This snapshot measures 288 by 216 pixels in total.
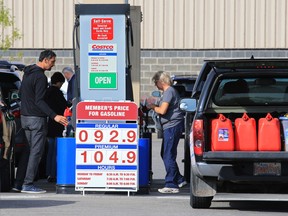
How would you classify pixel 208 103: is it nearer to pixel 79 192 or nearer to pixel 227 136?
pixel 227 136

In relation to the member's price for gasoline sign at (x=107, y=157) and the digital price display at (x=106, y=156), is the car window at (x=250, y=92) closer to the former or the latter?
the digital price display at (x=106, y=156)

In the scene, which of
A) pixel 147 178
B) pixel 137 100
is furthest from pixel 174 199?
pixel 137 100

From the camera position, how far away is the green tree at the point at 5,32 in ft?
114

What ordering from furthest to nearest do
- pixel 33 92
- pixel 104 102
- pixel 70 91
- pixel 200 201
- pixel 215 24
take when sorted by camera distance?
1. pixel 215 24
2. pixel 70 91
3. pixel 33 92
4. pixel 104 102
5. pixel 200 201

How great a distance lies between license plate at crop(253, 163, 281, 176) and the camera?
13.5 metres

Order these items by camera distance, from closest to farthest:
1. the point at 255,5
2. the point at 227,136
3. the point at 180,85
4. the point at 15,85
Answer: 1. the point at 227,136
2. the point at 15,85
3. the point at 180,85
4. the point at 255,5

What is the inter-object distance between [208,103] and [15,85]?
4.62 m

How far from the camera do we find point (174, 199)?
50.3ft

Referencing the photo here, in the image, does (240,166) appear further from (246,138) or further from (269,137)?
(269,137)

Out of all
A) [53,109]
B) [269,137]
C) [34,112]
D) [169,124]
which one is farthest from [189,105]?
[53,109]

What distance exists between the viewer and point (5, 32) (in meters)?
37.8

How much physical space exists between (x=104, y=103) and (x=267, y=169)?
9.27 feet

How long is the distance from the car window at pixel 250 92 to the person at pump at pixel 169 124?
5.15 feet

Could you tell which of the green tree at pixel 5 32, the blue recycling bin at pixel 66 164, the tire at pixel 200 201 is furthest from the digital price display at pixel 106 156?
the green tree at pixel 5 32
